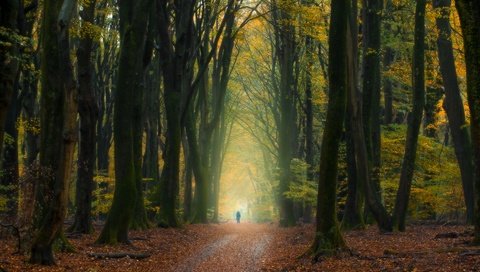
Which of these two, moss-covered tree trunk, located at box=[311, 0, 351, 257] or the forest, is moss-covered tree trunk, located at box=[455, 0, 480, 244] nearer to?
the forest

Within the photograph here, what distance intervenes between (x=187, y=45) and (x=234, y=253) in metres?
11.3

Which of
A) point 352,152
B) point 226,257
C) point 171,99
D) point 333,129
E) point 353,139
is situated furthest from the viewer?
point 171,99

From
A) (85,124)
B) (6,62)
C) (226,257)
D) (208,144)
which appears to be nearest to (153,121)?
(208,144)

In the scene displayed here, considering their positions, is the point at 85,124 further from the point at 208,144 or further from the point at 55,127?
the point at 208,144

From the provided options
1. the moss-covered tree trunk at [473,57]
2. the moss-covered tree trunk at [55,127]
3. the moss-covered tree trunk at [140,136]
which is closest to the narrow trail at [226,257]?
the moss-covered tree trunk at [55,127]

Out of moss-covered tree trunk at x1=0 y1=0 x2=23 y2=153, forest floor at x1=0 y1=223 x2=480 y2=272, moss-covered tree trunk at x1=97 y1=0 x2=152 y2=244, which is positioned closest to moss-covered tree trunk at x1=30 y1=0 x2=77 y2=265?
forest floor at x1=0 y1=223 x2=480 y2=272

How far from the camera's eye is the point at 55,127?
11.1 meters

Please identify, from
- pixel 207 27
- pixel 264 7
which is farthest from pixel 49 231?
pixel 264 7

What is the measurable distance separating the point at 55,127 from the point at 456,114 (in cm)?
1340

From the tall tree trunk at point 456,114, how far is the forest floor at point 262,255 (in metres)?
2.70

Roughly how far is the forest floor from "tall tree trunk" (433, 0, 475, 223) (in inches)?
106

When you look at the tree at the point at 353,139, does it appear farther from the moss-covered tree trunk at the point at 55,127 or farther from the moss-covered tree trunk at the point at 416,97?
the moss-covered tree trunk at the point at 55,127

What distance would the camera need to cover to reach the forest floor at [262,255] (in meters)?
9.79

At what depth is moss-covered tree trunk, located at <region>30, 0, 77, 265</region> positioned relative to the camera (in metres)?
9.61
